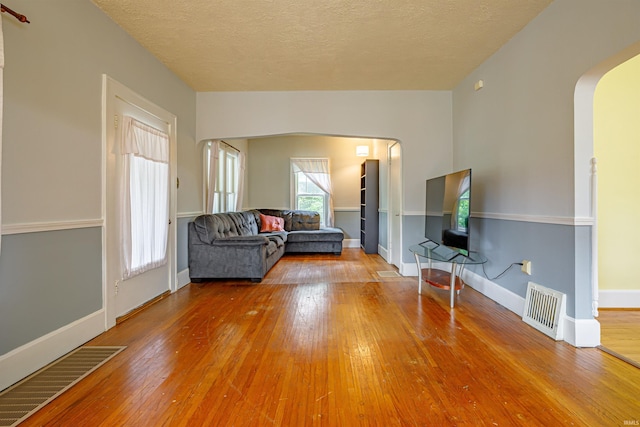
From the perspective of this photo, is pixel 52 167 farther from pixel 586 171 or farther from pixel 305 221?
pixel 305 221

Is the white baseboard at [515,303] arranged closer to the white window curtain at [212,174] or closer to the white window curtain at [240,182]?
the white window curtain at [212,174]

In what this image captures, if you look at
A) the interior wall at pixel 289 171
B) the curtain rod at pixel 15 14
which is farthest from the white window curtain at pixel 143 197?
the interior wall at pixel 289 171

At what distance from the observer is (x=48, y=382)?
5.79ft

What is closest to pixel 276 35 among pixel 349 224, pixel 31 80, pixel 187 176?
pixel 31 80

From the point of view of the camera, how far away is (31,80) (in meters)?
1.89

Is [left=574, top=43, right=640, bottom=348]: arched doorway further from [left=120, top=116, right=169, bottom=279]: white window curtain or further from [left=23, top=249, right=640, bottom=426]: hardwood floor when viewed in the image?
[left=120, top=116, right=169, bottom=279]: white window curtain

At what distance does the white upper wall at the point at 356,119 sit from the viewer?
165 inches

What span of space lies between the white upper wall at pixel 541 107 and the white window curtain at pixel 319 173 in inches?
163

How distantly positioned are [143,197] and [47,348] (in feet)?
4.82

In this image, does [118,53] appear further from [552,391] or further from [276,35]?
[552,391]

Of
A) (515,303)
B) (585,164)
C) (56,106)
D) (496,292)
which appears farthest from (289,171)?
(585,164)

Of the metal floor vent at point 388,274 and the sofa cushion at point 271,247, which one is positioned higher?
the sofa cushion at point 271,247

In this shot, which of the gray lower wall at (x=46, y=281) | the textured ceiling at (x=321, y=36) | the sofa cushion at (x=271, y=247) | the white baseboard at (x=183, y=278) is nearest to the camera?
the gray lower wall at (x=46, y=281)

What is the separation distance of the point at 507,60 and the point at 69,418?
4.18 m
